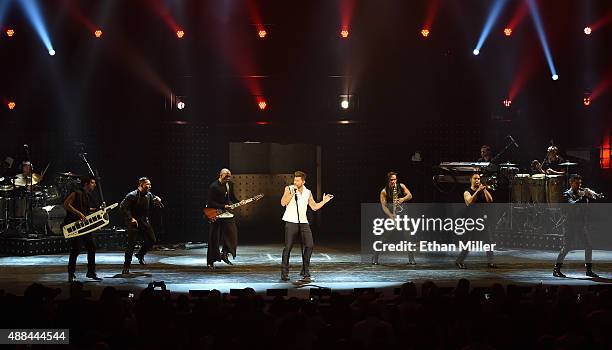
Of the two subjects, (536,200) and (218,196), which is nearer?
(218,196)

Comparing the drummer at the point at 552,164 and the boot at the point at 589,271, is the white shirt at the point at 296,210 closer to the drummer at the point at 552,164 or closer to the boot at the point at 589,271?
the boot at the point at 589,271

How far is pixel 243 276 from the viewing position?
15758 mm

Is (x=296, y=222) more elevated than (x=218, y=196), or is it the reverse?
(x=218, y=196)

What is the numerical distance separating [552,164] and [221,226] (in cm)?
858

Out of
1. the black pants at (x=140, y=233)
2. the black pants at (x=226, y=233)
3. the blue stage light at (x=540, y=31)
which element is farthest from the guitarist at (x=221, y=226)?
the blue stage light at (x=540, y=31)

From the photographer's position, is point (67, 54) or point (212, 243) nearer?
point (212, 243)

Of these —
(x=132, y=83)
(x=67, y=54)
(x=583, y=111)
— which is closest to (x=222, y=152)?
(x=132, y=83)

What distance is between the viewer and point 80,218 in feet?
49.4

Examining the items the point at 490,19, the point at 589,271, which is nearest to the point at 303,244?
the point at 589,271

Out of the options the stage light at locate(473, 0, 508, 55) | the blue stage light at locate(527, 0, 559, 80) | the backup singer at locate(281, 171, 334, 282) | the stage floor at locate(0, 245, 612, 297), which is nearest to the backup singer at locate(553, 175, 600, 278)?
the stage floor at locate(0, 245, 612, 297)

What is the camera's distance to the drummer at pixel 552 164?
21.1 metres

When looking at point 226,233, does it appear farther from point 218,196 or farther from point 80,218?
point 80,218

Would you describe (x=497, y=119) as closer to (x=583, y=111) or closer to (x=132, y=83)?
(x=583, y=111)

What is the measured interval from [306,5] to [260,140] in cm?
356
